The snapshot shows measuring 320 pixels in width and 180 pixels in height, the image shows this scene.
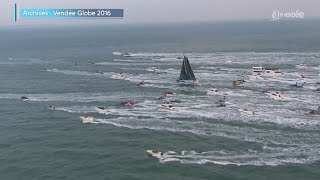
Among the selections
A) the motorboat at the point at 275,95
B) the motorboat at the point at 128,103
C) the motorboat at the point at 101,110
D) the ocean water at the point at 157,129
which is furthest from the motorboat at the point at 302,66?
the motorboat at the point at 101,110

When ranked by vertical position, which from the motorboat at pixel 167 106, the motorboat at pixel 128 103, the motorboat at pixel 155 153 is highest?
the motorboat at pixel 128 103

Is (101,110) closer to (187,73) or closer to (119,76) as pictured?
(187,73)

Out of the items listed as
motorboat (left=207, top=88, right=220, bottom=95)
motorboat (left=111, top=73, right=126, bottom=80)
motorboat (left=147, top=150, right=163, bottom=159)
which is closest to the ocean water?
motorboat (left=147, top=150, right=163, bottom=159)

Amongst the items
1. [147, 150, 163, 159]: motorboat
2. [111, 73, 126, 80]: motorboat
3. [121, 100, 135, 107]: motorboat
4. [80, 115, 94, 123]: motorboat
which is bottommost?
[147, 150, 163, 159]: motorboat

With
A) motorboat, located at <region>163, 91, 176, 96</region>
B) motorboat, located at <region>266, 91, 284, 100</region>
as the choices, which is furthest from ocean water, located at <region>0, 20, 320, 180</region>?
motorboat, located at <region>163, 91, 176, 96</region>

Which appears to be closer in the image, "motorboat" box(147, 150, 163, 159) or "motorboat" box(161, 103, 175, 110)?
"motorboat" box(147, 150, 163, 159)

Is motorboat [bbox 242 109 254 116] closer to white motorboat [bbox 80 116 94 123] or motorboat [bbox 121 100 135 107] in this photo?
motorboat [bbox 121 100 135 107]

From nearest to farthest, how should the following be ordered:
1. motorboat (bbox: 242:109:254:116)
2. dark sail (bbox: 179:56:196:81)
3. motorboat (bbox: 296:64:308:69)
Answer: motorboat (bbox: 242:109:254:116), dark sail (bbox: 179:56:196:81), motorboat (bbox: 296:64:308:69)

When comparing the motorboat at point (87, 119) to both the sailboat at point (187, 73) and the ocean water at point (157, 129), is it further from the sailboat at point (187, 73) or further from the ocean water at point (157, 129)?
the sailboat at point (187, 73)

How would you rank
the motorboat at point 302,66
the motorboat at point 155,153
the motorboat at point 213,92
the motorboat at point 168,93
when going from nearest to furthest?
the motorboat at point 155,153, the motorboat at point 168,93, the motorboat at point 213,92, the motorboat at point 302,66

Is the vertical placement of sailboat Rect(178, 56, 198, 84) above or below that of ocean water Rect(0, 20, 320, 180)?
above

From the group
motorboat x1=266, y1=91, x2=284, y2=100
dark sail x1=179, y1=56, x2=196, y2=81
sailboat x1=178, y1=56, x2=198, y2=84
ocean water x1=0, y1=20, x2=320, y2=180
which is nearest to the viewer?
ocean water x1=0, y1=20, x2=320, y2=180

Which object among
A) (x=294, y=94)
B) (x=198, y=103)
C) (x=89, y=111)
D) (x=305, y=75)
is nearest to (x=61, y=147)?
(x=89, y=111)
